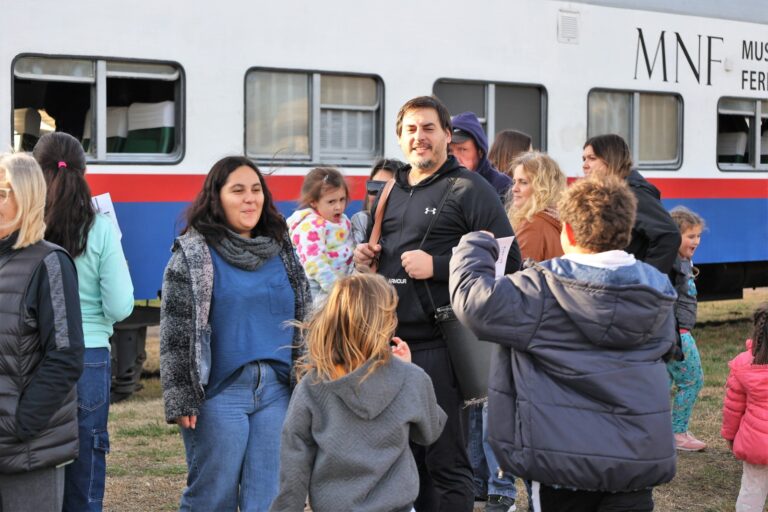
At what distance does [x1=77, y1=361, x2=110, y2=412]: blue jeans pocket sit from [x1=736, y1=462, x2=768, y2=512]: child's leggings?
2.86 m

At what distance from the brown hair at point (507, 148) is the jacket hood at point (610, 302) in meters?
2.86

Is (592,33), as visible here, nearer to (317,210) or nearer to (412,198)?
(317,210)

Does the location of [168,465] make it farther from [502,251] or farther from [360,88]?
[360,88]

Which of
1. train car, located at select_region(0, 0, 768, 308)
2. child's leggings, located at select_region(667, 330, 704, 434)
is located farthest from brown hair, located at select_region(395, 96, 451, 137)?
train car, located at select_region(0, 0, 768, 308)

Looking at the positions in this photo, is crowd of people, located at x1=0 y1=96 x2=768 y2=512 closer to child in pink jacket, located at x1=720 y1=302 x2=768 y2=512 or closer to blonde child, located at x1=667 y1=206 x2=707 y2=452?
child in pink jacket, located at x1=720 y1=302 x2=768 y2=512

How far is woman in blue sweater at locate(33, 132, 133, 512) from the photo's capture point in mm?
4348

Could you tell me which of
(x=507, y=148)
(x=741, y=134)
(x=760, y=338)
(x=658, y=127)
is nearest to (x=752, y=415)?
(x=760, y=338)

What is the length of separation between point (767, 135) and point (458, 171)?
7947 millimetres

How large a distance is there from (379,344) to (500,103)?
21.0 feet

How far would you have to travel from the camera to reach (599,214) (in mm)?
3543

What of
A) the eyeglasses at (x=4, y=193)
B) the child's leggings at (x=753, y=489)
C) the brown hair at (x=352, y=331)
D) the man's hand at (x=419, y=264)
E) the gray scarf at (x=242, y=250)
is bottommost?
the child's leggings at (x=753, y=489)

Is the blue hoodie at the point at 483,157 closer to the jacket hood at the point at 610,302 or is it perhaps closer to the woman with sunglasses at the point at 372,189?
the woman with sunglasses at the point at 372,189

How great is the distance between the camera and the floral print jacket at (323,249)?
5527 millimetres

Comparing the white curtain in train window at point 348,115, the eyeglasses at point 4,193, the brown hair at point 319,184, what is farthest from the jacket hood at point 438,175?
the white curtain in train window at point 348,115
